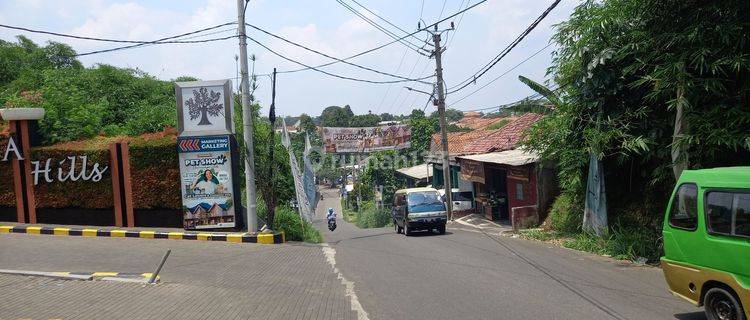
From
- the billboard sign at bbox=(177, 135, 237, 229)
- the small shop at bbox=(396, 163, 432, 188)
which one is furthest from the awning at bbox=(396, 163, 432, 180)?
the billboard sign at bbox=(177, 135, 237, 229)

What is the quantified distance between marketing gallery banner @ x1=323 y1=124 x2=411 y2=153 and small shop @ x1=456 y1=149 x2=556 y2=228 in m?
9.66

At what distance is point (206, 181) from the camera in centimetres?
1730

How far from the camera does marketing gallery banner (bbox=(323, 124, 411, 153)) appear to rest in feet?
133

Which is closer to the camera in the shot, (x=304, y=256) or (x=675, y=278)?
(x=675, y=278)

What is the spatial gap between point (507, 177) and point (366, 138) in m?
17.1

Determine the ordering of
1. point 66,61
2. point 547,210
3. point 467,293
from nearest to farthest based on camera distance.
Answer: point 467,293, point 547,210, point 66,61

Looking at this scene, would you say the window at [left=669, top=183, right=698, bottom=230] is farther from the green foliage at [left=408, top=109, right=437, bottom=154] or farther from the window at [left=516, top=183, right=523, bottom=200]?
the green foliage at [left=408, top=109, right=437, bottom=154]

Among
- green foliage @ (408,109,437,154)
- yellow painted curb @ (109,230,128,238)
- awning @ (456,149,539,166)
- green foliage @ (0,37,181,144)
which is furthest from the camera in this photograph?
green foliage @ (408,109,437,154)

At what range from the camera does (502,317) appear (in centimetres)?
725

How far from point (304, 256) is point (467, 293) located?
626 centimetres

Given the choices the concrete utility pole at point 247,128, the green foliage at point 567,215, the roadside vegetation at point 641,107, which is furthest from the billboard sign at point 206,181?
the green foliage at point 567,215

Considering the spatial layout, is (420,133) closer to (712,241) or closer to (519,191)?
(519,191)

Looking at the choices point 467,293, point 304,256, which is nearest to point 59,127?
point 304,256

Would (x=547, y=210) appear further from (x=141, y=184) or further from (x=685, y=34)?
(x=141, y=184)
